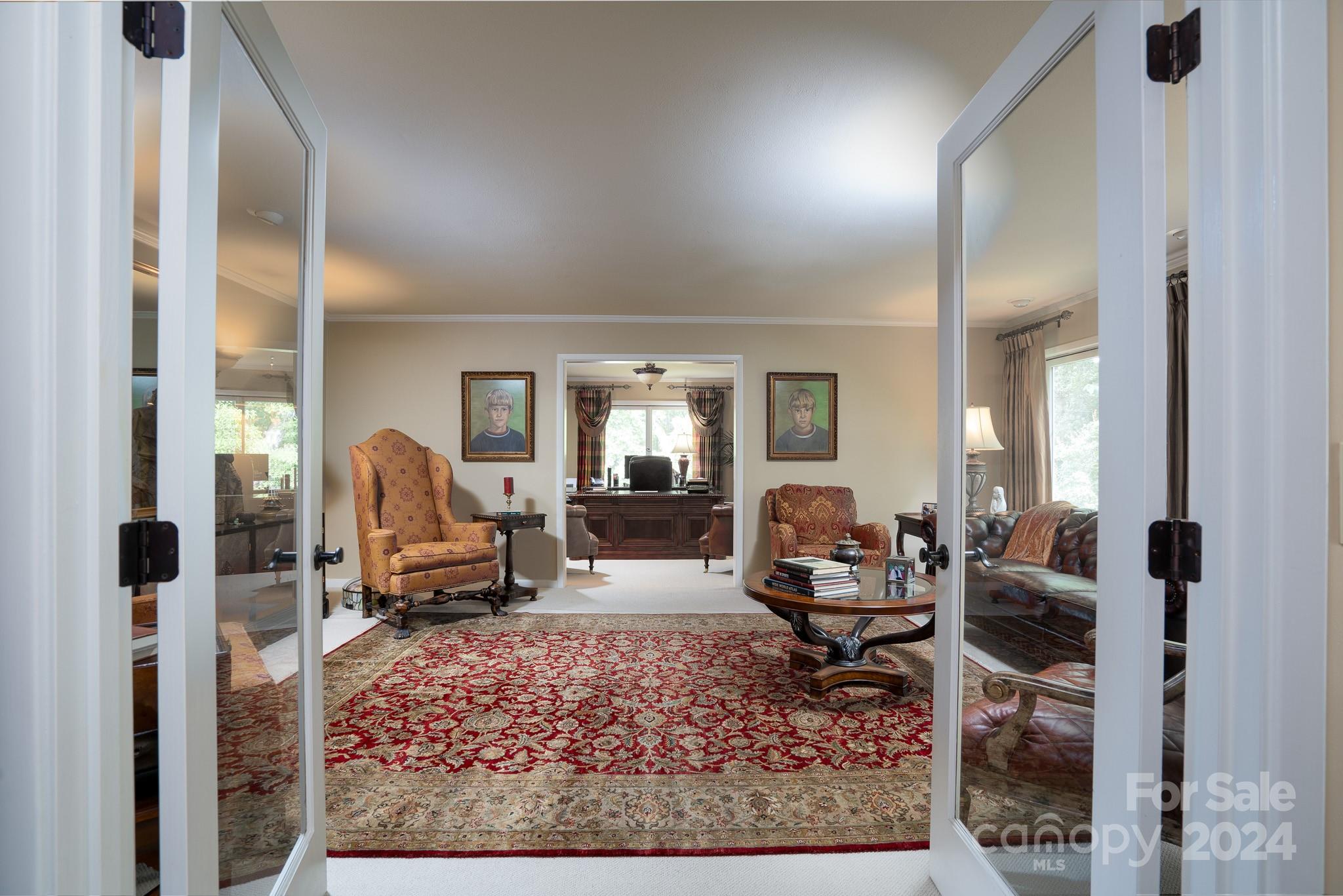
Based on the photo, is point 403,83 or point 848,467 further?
point 848,467

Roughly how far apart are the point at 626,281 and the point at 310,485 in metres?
3.41

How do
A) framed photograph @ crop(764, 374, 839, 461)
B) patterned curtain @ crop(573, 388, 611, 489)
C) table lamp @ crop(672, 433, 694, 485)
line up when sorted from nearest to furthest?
framed photograph @ crop(764, 374, 839, 461), table lamp @ crop(672, 433, 694, 485), patterned curtain @ crop(573, 388, 611, 489)

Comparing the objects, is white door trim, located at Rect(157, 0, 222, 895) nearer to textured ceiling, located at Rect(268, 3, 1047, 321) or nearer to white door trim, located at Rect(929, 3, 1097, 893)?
textured ceiling, located at Rect(268, 3, 1047, 321)

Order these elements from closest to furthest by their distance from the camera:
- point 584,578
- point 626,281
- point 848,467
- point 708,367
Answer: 1. point 626,281
2. point 848,467
3. point 584,578
4. point 708,367

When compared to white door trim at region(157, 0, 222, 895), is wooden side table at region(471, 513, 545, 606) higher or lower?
lower

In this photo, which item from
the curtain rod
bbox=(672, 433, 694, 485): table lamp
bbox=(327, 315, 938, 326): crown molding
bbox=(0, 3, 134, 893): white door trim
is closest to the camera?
bbox=(0, 3, 134, 893): white door trim

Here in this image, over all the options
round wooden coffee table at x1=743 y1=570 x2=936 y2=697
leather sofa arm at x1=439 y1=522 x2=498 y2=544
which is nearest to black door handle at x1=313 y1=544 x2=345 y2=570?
round wooden coffee table at x1=743 y1=570 x2=936 y2=697

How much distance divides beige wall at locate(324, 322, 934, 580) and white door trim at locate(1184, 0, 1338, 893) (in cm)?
504

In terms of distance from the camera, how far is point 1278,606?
0.86m

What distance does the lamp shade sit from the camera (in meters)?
1.51

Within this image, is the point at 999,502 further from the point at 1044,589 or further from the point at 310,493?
the point at 310,493

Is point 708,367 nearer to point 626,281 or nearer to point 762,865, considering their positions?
point 626,281

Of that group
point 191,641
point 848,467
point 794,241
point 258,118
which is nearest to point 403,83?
point 258,118

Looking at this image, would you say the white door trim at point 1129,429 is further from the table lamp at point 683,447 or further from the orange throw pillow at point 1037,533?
the table lamp at point 683,447
